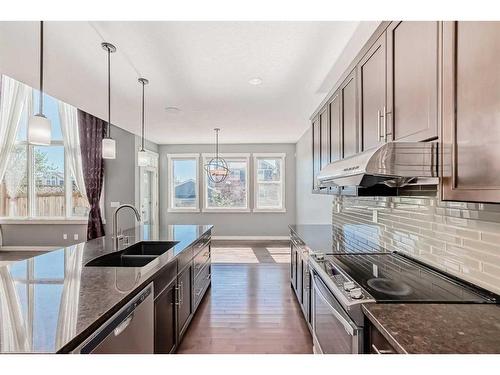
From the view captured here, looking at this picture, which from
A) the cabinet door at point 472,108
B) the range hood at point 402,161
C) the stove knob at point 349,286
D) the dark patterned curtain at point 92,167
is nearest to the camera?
the cabinet door at point 472,108

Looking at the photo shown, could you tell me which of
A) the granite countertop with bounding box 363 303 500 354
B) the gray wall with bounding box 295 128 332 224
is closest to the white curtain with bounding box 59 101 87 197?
the gray wall with bounding box 295 128 332 224

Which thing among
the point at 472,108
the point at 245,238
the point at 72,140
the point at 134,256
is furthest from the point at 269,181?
the point at 472,108

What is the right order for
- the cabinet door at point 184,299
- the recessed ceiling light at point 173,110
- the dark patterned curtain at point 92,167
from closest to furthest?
the cabinet door at point 184,299 < the recessed ceiling light at point 173,110 < the dark patterned curtain at point 92,167

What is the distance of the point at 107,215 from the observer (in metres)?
6.30

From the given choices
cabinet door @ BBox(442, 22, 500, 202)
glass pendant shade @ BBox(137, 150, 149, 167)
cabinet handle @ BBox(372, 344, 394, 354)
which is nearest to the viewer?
cabinet door @ BBox(442, 22, 500, 202)

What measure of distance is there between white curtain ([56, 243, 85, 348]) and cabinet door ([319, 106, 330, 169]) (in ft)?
8.02

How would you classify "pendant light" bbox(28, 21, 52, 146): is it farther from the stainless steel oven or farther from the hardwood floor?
the stainless steel oven

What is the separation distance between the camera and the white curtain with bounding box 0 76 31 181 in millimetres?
5754

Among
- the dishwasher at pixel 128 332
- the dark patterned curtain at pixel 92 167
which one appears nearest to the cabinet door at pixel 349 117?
the dishwasher at pixel 128 332

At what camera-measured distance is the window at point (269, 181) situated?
773cm

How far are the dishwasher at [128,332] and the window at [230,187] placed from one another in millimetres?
5999

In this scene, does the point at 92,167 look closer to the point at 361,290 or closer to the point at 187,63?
the point at 187,63

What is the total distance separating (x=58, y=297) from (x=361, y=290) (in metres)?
1.47

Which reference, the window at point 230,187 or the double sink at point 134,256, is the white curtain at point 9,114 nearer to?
the window at point 230,187
